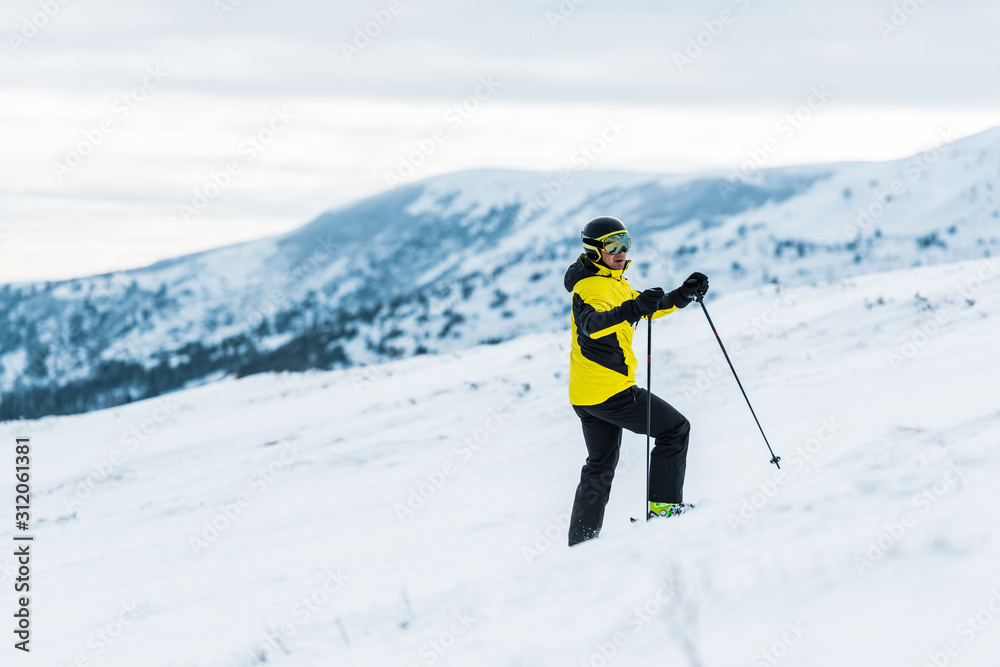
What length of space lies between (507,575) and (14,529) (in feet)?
25.6

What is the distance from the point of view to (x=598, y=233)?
16.1ft

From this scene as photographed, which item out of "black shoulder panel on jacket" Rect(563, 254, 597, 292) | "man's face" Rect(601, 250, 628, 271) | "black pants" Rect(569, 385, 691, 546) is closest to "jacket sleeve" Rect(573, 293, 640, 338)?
"black shoulder panel on jacket" Rect(563, 254, 597, 292)

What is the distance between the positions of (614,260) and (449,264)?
139 metres

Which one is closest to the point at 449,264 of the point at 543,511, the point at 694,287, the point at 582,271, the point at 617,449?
the point at 543,511

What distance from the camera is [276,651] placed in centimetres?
427

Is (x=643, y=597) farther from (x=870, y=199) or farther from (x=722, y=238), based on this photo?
(x=870, y=199)

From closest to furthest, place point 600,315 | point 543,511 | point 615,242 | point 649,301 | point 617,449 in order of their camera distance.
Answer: point 649,301 → point 600,315 → point 615,242 → point 617,449 → point 543,511

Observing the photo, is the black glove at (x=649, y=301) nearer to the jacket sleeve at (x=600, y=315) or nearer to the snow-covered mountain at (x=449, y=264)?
the jacket sleeve at (x=600, y=315)

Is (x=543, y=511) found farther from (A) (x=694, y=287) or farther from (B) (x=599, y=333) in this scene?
(A) (x=694, y=287)

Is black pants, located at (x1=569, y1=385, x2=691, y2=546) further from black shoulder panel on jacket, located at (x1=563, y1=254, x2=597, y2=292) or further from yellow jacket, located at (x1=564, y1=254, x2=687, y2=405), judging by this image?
black shoulder panel on jacket, located at (x1=563, y1=254, x2=597, y2=292)

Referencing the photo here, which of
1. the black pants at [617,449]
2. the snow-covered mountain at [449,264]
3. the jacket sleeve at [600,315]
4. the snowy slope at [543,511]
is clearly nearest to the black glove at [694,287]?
the jacket sleeve at [600,315]

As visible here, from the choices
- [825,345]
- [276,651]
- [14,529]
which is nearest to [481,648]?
[276,651]

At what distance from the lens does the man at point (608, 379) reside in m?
4.84

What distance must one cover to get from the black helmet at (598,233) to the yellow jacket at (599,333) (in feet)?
0.22
